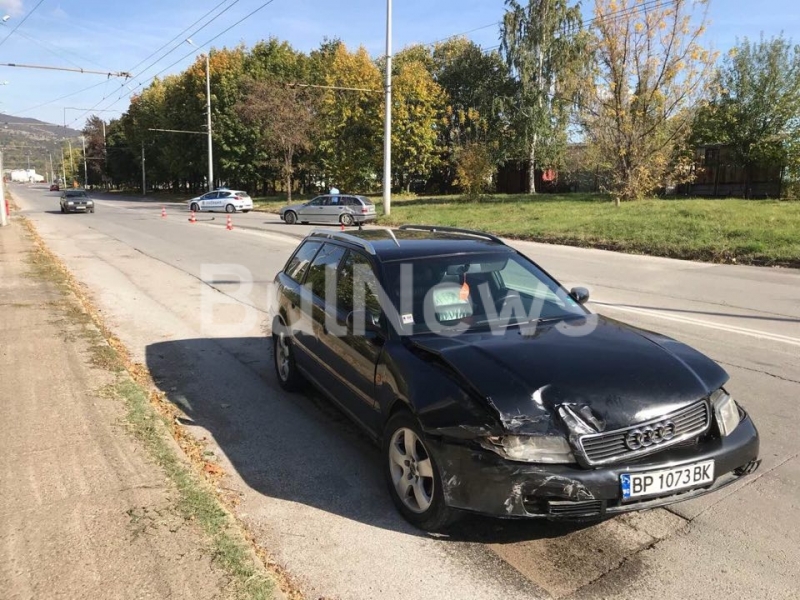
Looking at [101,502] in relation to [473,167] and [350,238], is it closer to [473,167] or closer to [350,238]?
Answer: [350,238]

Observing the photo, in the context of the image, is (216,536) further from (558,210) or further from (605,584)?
(558,210)

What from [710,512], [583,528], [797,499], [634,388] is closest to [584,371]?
[634,388]

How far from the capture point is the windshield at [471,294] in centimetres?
389

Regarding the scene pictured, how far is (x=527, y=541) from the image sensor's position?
3184 mm

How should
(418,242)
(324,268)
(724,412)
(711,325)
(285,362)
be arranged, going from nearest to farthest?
(724,412) → (418,242) → (324,268) → (285,362) → (711,325)

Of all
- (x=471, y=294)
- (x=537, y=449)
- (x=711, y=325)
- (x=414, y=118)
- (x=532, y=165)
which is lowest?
(x=711, y=325)

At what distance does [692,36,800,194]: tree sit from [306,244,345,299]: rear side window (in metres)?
29.4

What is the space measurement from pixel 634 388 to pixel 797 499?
1414mm

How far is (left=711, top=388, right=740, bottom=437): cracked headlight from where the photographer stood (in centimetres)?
314

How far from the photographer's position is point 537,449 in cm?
282

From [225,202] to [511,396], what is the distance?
40.6m

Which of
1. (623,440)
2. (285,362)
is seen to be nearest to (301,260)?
(285,362)

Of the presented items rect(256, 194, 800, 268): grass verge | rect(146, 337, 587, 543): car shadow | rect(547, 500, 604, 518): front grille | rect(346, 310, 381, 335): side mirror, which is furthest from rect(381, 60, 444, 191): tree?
rect(547, 500, 604, 518): front grille

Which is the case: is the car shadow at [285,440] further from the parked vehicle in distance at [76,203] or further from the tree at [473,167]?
the parked vehicle in distance at [76,203]
